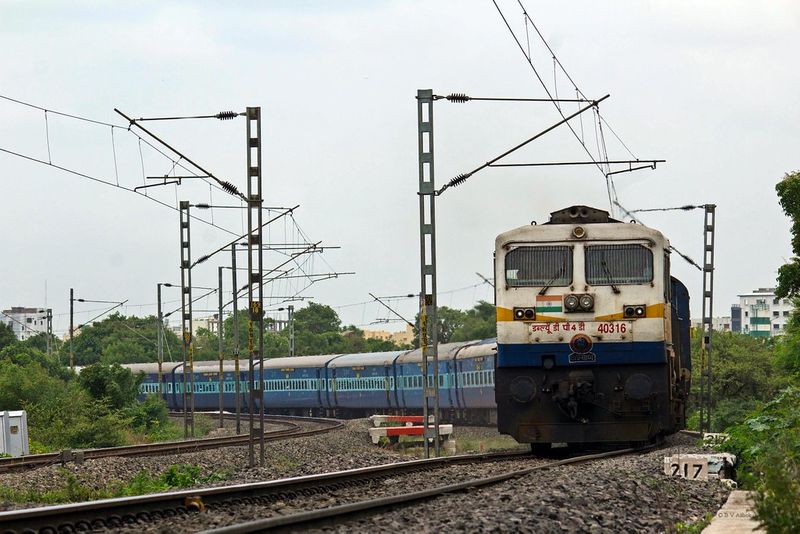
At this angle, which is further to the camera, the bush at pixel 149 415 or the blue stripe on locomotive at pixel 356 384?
the bush at pixel 149 415

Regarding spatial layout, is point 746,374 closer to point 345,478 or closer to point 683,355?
point 683,355

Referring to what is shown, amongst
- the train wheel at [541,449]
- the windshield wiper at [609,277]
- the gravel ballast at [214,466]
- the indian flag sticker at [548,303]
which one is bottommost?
the gravel ballast at [214,466]

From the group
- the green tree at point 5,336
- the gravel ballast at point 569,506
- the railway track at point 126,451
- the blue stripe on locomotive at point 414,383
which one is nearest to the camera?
the gravel ballast at point 569,506

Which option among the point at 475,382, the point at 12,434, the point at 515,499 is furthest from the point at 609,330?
the point at 475,382

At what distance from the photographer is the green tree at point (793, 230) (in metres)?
38.7

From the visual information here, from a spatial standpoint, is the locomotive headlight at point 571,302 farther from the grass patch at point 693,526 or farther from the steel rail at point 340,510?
the grass patch at point 693,526

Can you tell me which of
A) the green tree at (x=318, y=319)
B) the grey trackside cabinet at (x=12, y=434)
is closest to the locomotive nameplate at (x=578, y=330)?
the grey trackside cabinet at (x=12, y=434)

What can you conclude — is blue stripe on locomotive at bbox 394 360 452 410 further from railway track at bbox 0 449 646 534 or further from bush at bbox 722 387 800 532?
railway track at bbox 0 449 646 534

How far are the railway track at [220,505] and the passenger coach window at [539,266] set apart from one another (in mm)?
5267

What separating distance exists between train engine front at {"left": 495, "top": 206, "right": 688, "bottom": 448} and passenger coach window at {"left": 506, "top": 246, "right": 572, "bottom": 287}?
17mm

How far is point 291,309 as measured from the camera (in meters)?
75.7

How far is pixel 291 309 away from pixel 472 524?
65.8m

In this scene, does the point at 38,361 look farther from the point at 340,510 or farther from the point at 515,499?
the point at 340,510

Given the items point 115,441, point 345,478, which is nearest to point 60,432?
point 115,441
